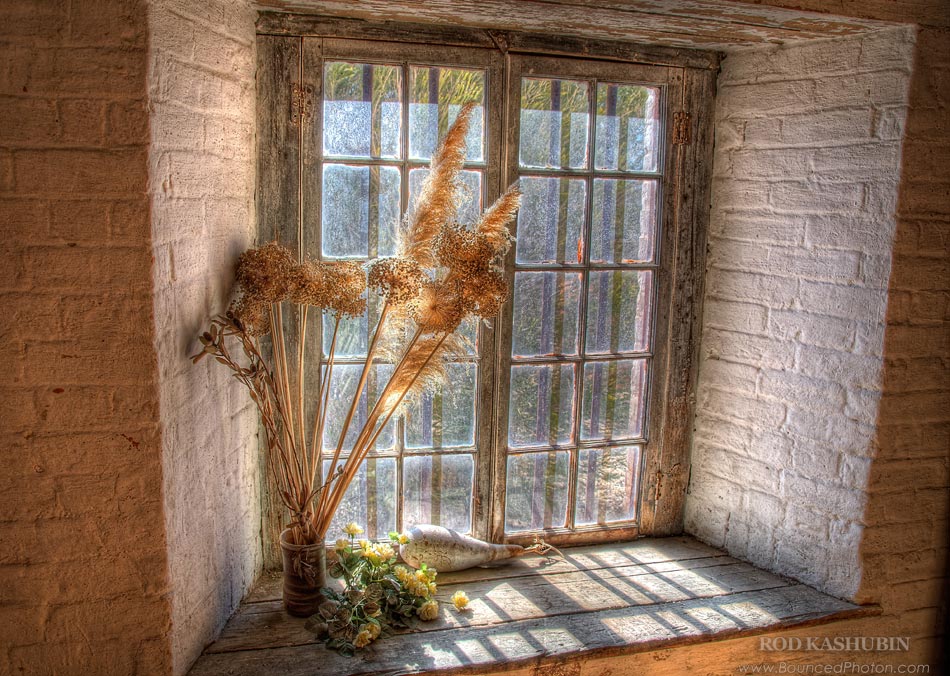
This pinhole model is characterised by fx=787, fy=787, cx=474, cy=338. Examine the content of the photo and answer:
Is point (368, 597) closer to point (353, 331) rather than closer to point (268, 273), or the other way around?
point (353, 331)

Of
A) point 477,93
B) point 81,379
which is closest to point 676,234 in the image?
point 477,93

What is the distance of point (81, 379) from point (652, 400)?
1.80 meters

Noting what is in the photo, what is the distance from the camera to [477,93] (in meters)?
2.40

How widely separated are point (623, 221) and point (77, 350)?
168cm

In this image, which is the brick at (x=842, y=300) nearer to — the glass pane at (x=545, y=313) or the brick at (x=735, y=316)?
the brick at (x=735, y=316)

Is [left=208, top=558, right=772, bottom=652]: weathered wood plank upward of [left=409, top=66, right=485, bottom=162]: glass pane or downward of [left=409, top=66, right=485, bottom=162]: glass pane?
downward

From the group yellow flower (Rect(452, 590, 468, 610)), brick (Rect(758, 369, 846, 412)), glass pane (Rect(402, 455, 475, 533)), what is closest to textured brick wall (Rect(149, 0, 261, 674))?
glass pane (Rect(402, 455, 475, 533))

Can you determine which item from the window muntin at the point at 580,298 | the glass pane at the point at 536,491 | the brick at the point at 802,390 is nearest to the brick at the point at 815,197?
the window muntin at the point at 580,298

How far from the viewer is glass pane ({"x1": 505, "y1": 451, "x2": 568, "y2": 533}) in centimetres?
261

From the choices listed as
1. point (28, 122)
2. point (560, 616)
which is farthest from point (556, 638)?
point (28, 122)

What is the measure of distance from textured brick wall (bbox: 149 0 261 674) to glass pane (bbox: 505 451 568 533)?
854 millimetres

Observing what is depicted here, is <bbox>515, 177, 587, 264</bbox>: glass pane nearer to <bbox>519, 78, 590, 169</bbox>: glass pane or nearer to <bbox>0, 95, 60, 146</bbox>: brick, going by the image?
<bbox>519, 78, 590, 169</bbox>: glass pane

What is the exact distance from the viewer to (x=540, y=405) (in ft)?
8.53

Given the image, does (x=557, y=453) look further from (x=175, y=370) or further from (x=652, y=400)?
(x=175, y=370)
